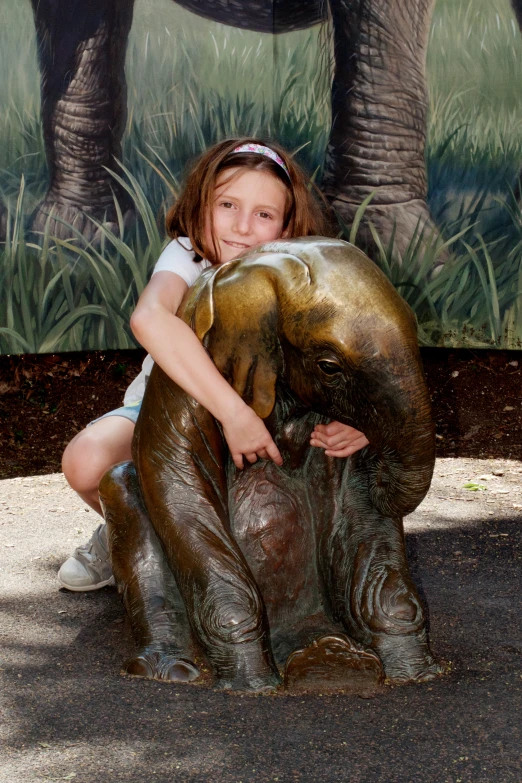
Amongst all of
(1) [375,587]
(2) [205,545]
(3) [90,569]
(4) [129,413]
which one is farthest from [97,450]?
(1) [375,587]

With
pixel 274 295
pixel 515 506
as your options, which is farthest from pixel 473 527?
pixel 274 295

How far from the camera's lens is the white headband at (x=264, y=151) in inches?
94.7

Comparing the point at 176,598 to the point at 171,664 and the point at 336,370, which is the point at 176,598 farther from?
the point at 336,370

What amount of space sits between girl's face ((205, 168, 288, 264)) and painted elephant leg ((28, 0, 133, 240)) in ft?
9.36

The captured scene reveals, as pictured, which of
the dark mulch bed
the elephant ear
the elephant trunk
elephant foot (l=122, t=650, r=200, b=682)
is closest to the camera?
the elephant trunk

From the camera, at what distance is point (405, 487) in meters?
2.01

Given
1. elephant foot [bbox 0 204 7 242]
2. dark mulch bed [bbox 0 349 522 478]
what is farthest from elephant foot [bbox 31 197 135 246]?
dark mulch bed [bbox 0 349 522 478]

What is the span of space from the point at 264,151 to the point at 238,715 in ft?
4.35

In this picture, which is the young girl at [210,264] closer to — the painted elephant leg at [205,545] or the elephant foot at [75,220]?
the painted elephant leg at [205,545]

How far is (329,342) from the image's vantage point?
1.90 m

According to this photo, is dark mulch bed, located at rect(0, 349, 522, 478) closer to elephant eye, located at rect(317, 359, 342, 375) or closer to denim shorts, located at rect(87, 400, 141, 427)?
denim shorts, located at rect(87, 400, 141, 427)

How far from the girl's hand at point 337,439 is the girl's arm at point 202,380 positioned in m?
0.11

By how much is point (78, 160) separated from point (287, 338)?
11.4 feet

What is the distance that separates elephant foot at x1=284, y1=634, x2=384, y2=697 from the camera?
2.04m
